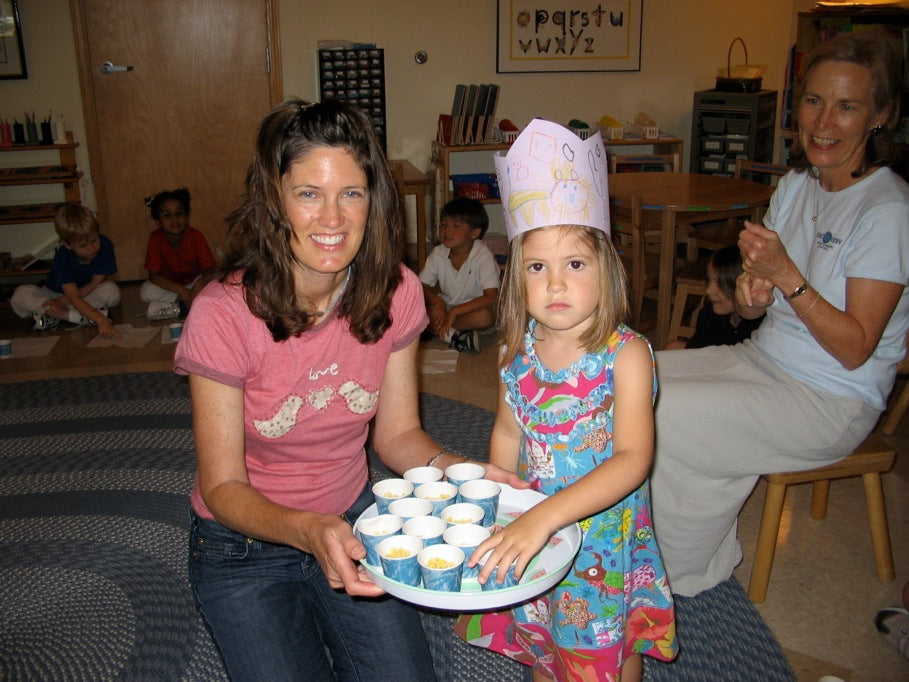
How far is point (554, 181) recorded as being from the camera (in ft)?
4.34

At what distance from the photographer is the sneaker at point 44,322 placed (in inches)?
171

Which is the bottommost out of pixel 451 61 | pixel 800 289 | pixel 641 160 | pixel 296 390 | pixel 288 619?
pixel 288 619

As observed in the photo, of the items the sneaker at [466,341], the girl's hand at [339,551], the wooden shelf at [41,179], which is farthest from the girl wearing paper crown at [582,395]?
the wooden shelf at [41,179]

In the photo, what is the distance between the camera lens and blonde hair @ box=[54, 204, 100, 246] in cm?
432

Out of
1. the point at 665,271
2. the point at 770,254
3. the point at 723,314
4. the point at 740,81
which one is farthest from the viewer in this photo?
the point at 740,81

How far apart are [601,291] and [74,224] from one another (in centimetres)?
386

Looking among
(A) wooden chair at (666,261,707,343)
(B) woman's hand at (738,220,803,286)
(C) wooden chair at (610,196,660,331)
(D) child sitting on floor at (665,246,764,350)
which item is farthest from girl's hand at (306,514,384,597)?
(A) wooden chair at (666,261,707,343)

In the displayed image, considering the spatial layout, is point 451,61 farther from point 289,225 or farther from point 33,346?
point 289,225

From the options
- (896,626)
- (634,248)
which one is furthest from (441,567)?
(634,248)

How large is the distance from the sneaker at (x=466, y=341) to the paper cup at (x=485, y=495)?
102 inches

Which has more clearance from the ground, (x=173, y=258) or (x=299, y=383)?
(x=299, y=383)

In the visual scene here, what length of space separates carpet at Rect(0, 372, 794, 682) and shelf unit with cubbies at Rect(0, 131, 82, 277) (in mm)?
1774

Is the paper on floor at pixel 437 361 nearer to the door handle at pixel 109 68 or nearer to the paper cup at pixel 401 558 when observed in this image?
the paper cup at pixel 401 558

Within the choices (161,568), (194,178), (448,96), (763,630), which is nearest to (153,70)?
(194,178)
